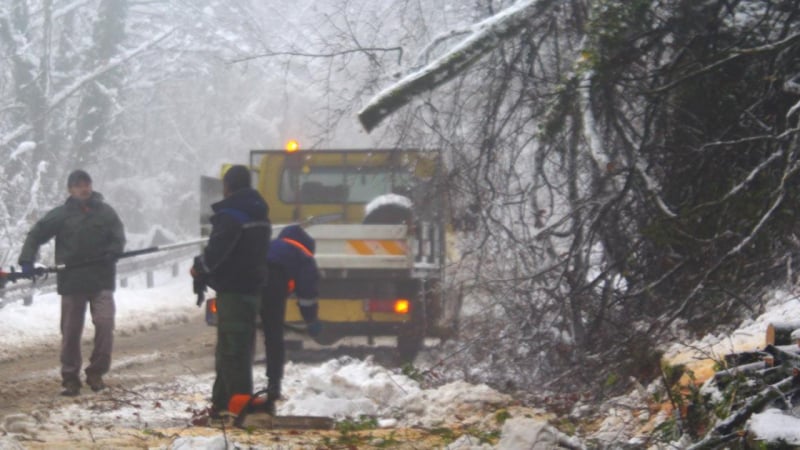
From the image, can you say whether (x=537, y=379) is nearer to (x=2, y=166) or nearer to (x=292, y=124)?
(x=2, y=166)

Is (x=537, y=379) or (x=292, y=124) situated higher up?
(x=292, y=124)

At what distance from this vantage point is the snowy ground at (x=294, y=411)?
19.4 ft

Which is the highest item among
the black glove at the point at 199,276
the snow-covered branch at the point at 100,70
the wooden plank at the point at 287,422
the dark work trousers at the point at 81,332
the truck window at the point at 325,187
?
the snow-covered branch at the point at 100,70

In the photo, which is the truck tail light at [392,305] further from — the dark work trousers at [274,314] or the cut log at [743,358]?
the cut log at [743,358]

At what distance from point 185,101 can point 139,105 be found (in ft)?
11.3

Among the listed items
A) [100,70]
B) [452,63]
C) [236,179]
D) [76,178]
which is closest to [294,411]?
[236,179]

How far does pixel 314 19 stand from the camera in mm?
10969

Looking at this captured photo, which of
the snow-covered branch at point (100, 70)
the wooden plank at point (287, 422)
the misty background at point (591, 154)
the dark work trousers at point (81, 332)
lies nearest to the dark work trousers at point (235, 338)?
A: the wooden plank at point (287, 422)

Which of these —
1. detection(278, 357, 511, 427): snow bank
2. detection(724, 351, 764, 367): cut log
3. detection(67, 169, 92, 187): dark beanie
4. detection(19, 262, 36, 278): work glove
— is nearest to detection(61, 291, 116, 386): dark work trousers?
detection(19, 262, 36, 278): work glove

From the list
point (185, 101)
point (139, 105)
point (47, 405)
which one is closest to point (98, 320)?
point (47, 405)

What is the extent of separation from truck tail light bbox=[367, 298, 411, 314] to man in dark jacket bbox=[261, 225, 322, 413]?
11.8 ft

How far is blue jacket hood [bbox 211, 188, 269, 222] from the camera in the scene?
7707 mm

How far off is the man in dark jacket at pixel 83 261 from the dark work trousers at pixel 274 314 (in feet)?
6.76

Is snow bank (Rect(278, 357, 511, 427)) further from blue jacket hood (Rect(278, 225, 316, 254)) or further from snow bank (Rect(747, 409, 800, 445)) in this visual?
snow bank (Rect(747, 409, 800, 445))
